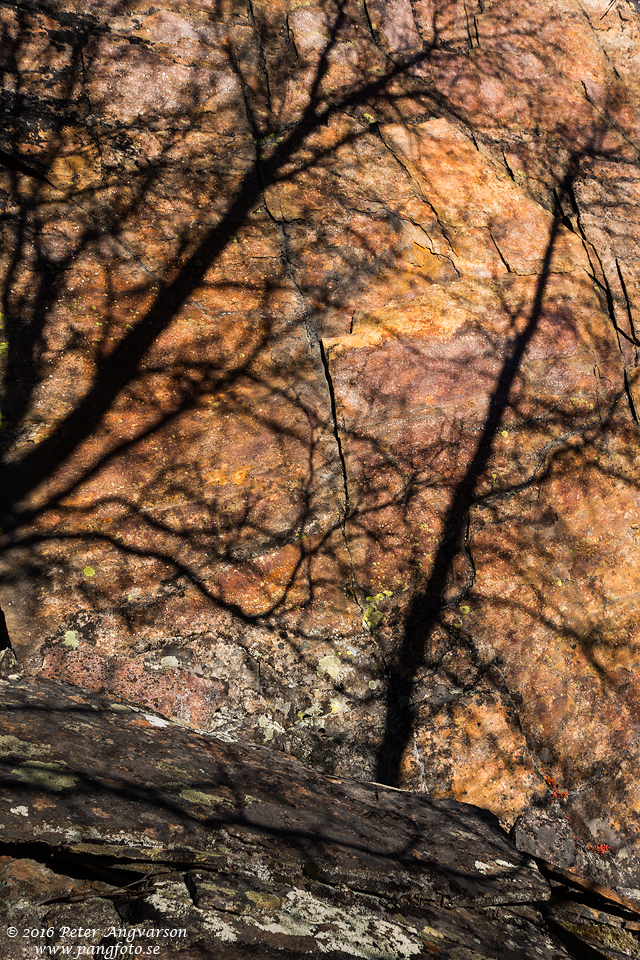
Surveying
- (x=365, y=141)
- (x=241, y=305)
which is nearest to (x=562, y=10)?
(x=365, y=141)

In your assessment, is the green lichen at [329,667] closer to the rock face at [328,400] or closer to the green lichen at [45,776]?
the rock face at [328,400]

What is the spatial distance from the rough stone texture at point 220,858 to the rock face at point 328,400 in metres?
0.52

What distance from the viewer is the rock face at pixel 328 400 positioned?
254 centimetres

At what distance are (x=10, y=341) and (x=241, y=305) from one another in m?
1.18

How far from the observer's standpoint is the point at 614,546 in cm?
301

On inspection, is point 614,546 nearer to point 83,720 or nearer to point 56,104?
point 83,720

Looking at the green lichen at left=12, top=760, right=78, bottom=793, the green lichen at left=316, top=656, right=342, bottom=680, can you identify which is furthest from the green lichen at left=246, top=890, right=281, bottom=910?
the green lichen at left=316, top=656, right=342, bottom=680

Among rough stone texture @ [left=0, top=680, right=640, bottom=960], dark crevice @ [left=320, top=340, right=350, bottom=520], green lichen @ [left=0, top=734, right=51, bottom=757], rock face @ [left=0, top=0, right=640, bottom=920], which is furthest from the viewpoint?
dark crevice @ [left=320, top=340, right=350, bottom=520]

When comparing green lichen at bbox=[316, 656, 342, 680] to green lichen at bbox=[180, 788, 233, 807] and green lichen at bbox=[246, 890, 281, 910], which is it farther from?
green lichen at bbox=[246, 890, 281, 910]

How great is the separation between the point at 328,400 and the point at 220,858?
2241mm

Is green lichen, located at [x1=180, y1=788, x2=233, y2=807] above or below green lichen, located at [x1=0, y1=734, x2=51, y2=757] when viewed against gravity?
below

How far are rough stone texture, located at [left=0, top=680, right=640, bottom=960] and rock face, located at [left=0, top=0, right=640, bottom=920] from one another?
52cm

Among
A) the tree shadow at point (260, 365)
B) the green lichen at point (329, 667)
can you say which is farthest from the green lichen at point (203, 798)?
the green lichen at point (329, 667)

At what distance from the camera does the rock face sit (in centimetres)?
254
